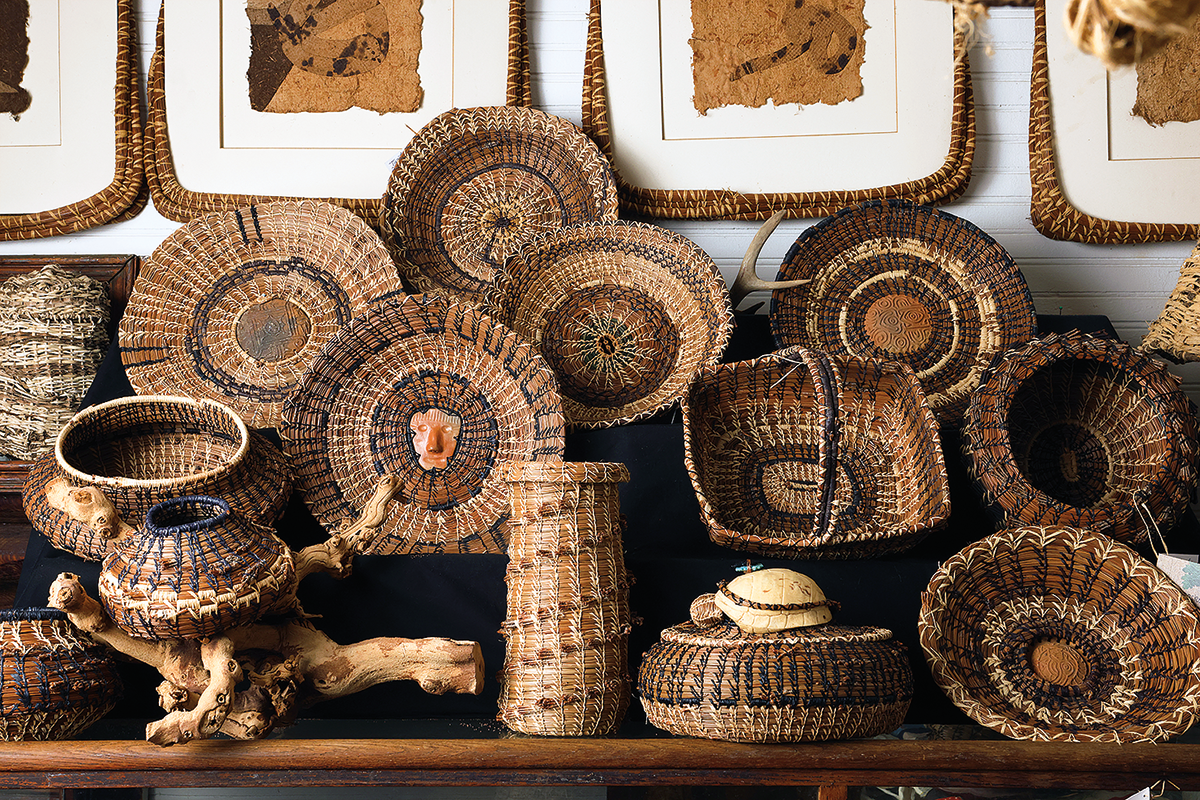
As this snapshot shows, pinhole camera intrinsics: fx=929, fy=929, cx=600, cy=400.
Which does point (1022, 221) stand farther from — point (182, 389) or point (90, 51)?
point (90, 51)

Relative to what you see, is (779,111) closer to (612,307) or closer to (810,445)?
(612,307)

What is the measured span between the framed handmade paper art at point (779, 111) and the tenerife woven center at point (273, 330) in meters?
→ 0.80

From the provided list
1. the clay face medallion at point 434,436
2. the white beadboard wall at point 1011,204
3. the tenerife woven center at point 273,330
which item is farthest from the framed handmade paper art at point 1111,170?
the tenerife woven center at point 273,330

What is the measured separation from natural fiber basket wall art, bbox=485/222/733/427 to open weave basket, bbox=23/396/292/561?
1.81ft

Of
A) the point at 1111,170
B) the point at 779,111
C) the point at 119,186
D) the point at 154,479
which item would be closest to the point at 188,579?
the point at 154,479

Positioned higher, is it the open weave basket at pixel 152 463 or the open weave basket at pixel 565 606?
the open weave basket at pixel 152 463

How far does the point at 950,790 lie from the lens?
4.20 feet

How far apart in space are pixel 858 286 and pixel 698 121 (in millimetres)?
574

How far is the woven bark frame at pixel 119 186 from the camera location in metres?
2.18

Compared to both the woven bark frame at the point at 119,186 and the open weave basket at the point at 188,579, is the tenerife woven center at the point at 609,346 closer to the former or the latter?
the open weave basket at the point at 188,579

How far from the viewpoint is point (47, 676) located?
124cm

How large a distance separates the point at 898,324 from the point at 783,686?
1.02 m

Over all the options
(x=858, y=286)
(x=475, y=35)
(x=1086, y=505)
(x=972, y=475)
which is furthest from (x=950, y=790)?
(x=475, y=35)

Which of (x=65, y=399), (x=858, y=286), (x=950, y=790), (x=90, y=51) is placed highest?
(x=90, y=51)
